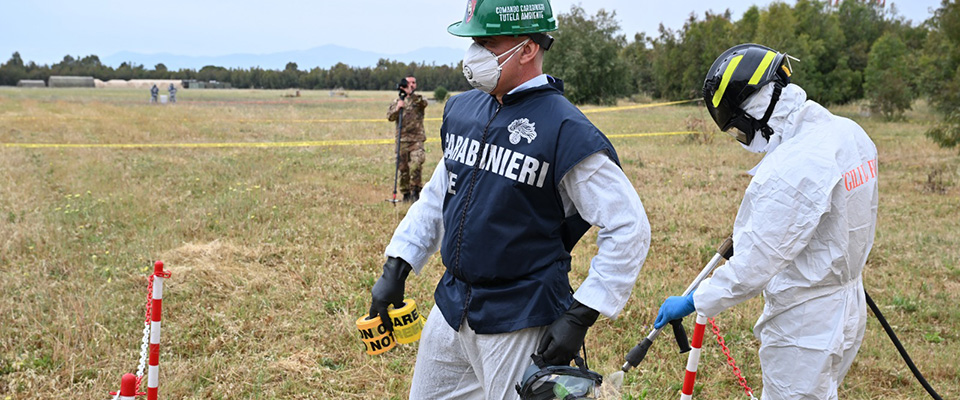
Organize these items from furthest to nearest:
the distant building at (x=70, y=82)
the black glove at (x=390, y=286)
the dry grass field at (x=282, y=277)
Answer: the distant building at (x=70, y=82) < the dry grass field at (x=282, y=277) < the black glove at (x=390, y=286)

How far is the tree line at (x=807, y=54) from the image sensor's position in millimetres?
19131

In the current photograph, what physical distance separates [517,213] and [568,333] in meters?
0.44

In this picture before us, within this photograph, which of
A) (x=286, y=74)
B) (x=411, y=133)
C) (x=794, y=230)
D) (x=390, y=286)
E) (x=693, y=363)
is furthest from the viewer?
(x=286, y=74)

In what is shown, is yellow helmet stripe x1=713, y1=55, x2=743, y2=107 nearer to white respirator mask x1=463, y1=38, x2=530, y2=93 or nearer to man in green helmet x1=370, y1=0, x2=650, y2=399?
man in green helmet x1=370, y1=0, x2=650, y2=399

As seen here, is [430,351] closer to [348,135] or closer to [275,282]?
[275,282]

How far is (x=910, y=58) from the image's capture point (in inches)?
1066

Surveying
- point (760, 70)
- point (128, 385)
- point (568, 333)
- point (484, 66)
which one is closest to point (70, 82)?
point (128, 385)

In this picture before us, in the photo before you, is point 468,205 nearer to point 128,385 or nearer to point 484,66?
point 484,66

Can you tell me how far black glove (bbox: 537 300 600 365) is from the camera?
2.32 metres

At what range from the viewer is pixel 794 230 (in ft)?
8.39

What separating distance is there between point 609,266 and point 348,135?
63.6ft

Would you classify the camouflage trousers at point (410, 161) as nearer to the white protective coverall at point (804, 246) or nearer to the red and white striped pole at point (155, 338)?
the red and white striped pole at point (155, 338)

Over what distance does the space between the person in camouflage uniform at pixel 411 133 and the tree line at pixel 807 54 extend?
36.9 ft

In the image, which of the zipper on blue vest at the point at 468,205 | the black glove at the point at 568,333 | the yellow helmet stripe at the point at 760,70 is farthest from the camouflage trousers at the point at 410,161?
the black glove at the point at 568,333
